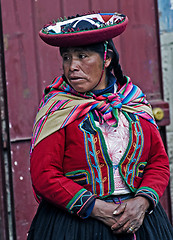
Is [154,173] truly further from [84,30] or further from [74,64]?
[84,30]

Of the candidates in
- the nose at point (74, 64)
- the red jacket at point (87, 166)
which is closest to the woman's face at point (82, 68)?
the nose at point (74, 64)

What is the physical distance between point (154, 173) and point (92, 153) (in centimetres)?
33

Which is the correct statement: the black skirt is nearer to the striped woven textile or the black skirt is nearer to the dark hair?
the striped woven textile

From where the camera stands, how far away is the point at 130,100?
96.3 inches

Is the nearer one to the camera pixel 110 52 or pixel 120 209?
pixel 120 209

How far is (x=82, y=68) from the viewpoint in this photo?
89.7 inches

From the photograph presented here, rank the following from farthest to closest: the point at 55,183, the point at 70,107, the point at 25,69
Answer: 1. the point at 25,69
2. the point at 70,107
3. the point at 55,183

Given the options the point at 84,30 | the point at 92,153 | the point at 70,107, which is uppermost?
the point at 84,30

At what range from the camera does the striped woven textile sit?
7.49 ft

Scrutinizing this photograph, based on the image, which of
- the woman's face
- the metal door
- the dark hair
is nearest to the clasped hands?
the woman's face

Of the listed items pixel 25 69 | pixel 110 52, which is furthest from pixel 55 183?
pixel 25 69

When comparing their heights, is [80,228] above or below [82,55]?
below

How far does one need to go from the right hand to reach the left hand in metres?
0.02

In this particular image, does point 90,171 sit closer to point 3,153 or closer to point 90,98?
point 90,98
